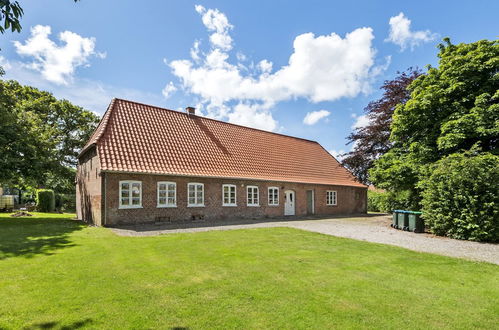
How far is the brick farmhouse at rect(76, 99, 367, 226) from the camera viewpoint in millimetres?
15906

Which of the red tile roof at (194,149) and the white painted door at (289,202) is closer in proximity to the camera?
the red tile roof at (194,149)

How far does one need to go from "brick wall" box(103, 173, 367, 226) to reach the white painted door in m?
0.34

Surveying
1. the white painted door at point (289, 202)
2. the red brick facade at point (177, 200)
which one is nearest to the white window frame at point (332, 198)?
the red brick facade at point (177, 200)

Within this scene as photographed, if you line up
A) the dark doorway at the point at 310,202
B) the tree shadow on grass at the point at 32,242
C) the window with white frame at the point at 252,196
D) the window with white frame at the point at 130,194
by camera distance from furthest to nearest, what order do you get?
the dark doorway at the point at 310,202
the window with white frame at the point at 252,196
the window with white frame at the point at 130,194
the tree shadow on grass at the point at 32,242

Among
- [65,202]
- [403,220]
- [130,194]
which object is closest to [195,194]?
[130,194]

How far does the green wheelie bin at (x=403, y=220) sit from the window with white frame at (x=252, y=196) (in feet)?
30.6

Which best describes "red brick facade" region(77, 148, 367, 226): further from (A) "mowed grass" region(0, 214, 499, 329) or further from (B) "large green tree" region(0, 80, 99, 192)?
(A) "mowed grass" region(0, 214, 499, 329)

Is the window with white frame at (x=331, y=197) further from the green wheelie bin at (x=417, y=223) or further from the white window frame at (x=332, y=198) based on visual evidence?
the green wheelie bin at (x=417, y=223)

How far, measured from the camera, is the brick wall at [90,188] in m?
15.9

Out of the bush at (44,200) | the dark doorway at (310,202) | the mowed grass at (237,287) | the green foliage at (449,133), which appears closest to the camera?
the mowed grass at (237,287)

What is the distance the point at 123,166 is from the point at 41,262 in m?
8.68

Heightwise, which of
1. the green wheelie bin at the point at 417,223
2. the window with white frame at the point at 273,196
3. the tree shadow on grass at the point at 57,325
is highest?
the window with white frame at the point at 273,196

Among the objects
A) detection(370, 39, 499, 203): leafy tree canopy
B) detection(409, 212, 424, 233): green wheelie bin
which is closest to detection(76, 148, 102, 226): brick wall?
detection(409, 212, 424, 233): green wheelie bin

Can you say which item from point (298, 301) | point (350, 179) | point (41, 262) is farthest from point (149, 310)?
point (350, 179)
